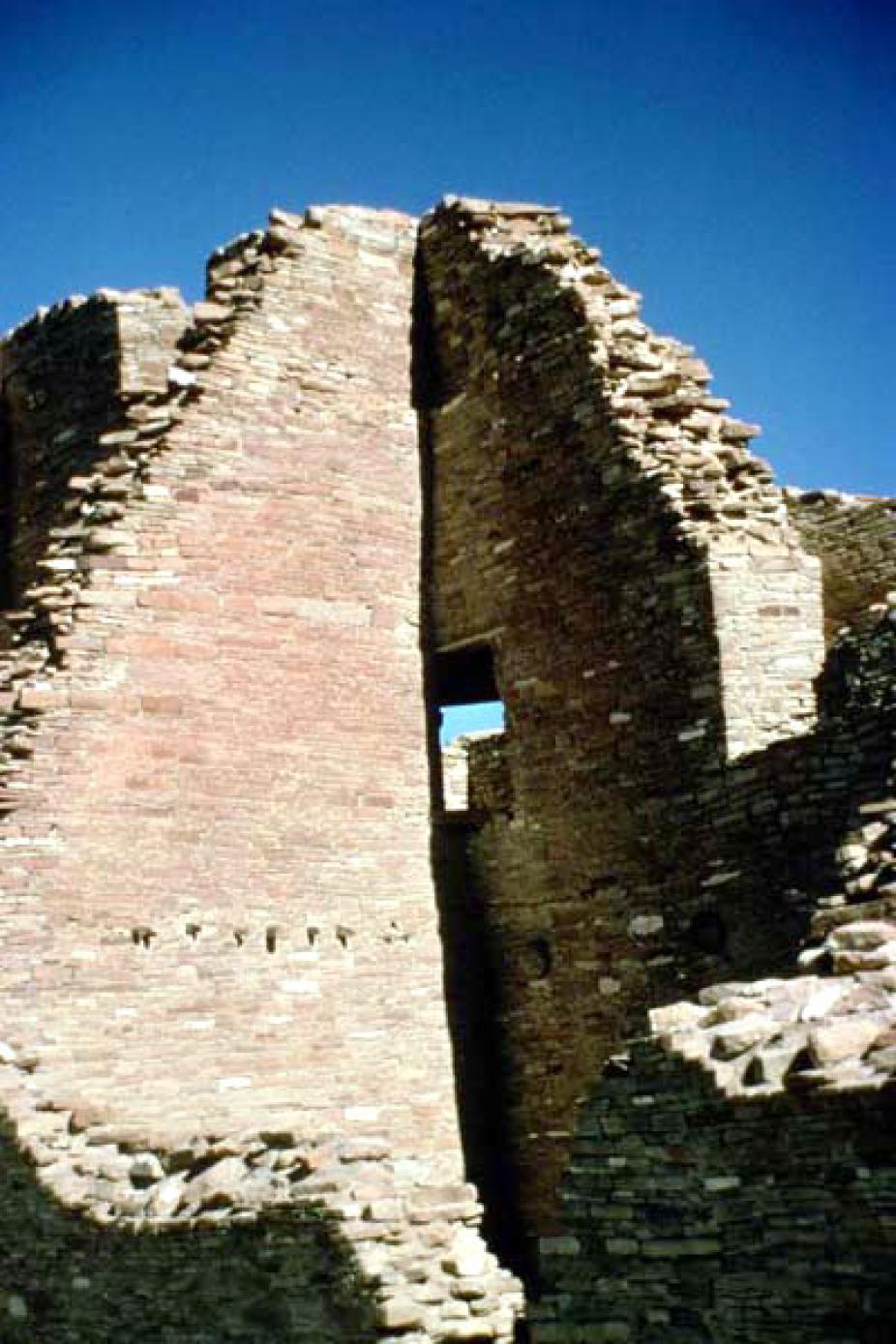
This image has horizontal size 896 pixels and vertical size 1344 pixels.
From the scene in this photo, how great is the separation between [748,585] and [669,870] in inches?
78.5

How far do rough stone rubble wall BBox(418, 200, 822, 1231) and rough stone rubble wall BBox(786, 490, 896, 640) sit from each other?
4892 mm

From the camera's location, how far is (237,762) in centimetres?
1227

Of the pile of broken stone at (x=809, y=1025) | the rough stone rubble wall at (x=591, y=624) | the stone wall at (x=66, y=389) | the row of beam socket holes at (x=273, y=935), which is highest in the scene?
the stone wall at (x=66, y=389)

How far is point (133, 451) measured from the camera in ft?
41.5

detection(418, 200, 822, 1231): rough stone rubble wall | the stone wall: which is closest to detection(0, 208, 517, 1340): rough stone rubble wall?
the stone wall

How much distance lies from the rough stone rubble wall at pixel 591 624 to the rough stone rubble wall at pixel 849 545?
16.1 feet

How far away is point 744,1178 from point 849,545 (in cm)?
1148

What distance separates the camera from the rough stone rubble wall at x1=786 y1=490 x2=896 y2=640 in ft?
55.8

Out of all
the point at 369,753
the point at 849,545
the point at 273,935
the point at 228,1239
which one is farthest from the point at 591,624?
the point at 849,545

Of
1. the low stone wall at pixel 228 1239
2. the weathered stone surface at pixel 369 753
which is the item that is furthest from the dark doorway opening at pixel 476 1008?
the low stone wall at pixel 228 1239

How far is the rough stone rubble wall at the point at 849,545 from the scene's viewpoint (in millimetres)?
17000

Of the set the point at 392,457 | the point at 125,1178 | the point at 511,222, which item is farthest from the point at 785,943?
the point at 511,222

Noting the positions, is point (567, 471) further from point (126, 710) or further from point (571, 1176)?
point (571, 1176)

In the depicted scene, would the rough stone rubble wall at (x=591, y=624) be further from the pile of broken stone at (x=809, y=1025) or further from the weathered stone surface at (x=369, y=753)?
the pile of broken stone at (x=809, y=1025)
